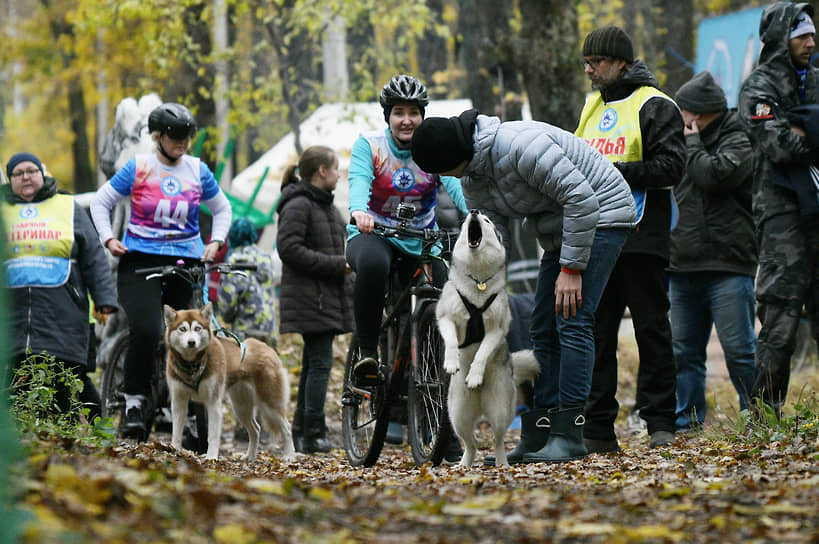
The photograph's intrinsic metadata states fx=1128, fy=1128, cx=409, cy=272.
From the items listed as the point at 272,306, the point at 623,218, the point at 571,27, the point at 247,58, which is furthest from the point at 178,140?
the point at 247,58

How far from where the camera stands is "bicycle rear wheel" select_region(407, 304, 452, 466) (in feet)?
22.6

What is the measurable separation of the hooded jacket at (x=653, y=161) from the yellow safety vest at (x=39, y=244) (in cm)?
420

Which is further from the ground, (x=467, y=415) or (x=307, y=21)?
(x=307, y=21)

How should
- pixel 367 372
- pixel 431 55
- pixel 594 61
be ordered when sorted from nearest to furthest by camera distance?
pixel 594 61, pixel 367 372, pixel 431 55

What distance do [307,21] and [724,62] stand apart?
6.59m

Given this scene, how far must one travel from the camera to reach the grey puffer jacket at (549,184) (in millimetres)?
6117

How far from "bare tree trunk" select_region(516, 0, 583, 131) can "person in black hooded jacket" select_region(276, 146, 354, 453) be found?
3715 millimetres

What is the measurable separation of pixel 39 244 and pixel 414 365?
10.6ft

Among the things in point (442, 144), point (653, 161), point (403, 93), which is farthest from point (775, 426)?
point (403, 93)

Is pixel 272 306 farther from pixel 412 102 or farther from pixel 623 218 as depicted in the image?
pixel 623 218

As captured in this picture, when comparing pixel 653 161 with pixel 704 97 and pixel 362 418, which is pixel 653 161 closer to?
pixel 704 97

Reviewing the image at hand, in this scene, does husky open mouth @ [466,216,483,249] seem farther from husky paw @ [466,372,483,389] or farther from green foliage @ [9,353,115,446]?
green foliage @ [9,353,115,446]

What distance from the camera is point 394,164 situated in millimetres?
7285

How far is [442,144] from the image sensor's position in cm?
606
